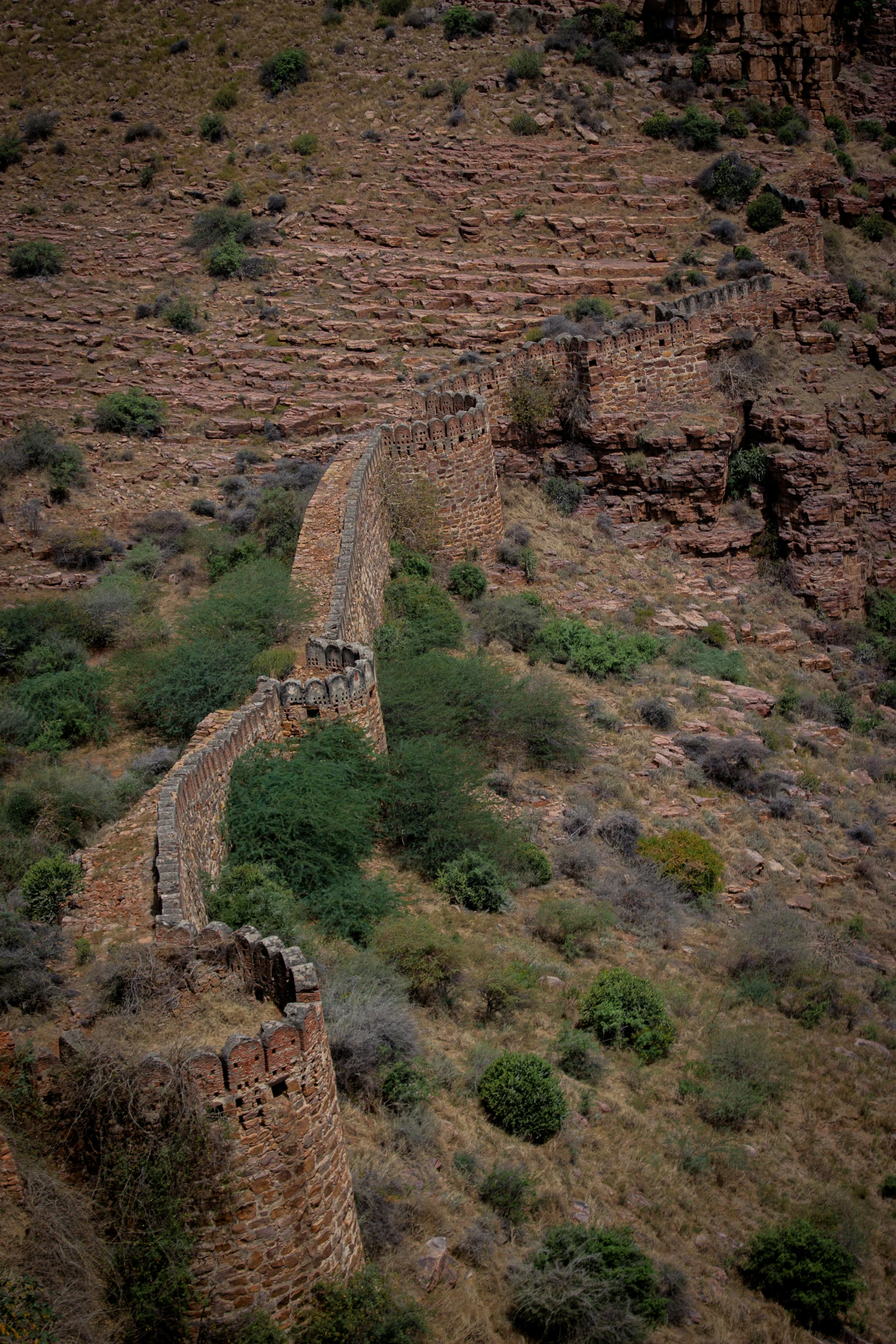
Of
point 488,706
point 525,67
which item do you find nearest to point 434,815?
point 488,706

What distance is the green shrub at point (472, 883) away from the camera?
65.3 ft

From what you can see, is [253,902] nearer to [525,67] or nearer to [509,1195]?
[509,1195]

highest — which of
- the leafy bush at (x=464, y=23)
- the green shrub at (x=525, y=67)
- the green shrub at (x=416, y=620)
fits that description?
the leafy bush at (x=464, y=23)

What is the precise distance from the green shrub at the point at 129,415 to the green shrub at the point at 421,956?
798 inches

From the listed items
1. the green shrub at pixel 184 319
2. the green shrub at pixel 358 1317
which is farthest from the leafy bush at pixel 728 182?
the green shrub at pixel 358 1317

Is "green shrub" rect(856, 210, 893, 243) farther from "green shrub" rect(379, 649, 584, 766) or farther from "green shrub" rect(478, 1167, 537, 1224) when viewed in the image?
"green shrub" rect(478, 1167, 537, 1224)

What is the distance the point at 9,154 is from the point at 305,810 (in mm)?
37712

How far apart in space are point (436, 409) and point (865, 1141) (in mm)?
20460

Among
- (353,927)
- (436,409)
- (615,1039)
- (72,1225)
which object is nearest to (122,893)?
(353,927)

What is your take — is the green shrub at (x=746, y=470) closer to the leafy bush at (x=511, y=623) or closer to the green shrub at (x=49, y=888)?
the leafy bush at (x=511, y=623)

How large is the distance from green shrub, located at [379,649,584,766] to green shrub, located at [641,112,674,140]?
3060 cm

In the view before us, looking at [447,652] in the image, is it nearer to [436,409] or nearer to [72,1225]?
[436,409]

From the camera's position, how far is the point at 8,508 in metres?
30.3

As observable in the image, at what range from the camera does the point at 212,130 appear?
4822cm
